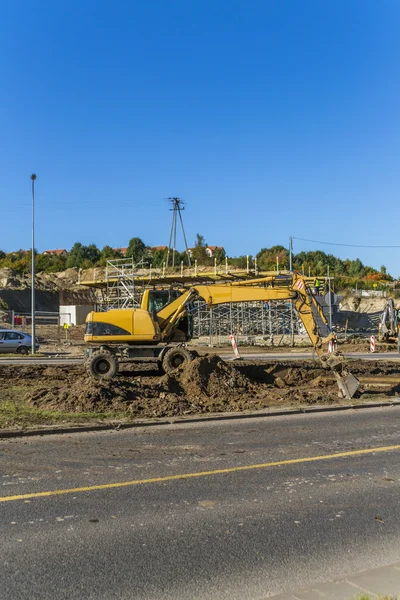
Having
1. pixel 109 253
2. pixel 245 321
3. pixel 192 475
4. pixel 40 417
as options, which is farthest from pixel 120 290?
pixel 109 253

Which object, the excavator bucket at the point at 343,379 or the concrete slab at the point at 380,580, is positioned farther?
the excavator bucket at the point at 343,379

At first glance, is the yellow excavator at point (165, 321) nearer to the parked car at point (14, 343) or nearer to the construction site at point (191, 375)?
the construction site at point (191, 375)

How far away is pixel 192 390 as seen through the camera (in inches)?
556

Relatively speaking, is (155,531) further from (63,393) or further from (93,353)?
(93,353)

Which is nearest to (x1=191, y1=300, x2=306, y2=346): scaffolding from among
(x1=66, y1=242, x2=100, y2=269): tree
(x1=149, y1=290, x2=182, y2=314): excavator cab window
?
(x1=149, y1=290, x2=182, y2=314): excavator cab window

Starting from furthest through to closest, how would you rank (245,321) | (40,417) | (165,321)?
(245,321) → (165,321) → (40,417)

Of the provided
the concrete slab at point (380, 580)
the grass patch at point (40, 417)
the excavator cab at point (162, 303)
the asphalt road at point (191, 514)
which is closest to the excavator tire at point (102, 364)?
the excavator cab at point (162, 303)

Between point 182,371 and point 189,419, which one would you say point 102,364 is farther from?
point 189,419

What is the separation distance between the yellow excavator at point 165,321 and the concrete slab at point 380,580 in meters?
12.5

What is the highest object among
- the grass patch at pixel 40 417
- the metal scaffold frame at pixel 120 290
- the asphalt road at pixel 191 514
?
the metal scaffold frame at pixel 120 290

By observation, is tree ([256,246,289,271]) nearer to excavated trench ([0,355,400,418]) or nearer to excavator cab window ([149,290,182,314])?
excavator cab window ([149,290,182,314])

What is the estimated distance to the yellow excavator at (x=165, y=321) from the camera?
17406 mm

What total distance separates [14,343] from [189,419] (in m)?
23.1

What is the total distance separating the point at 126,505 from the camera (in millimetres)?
6227
